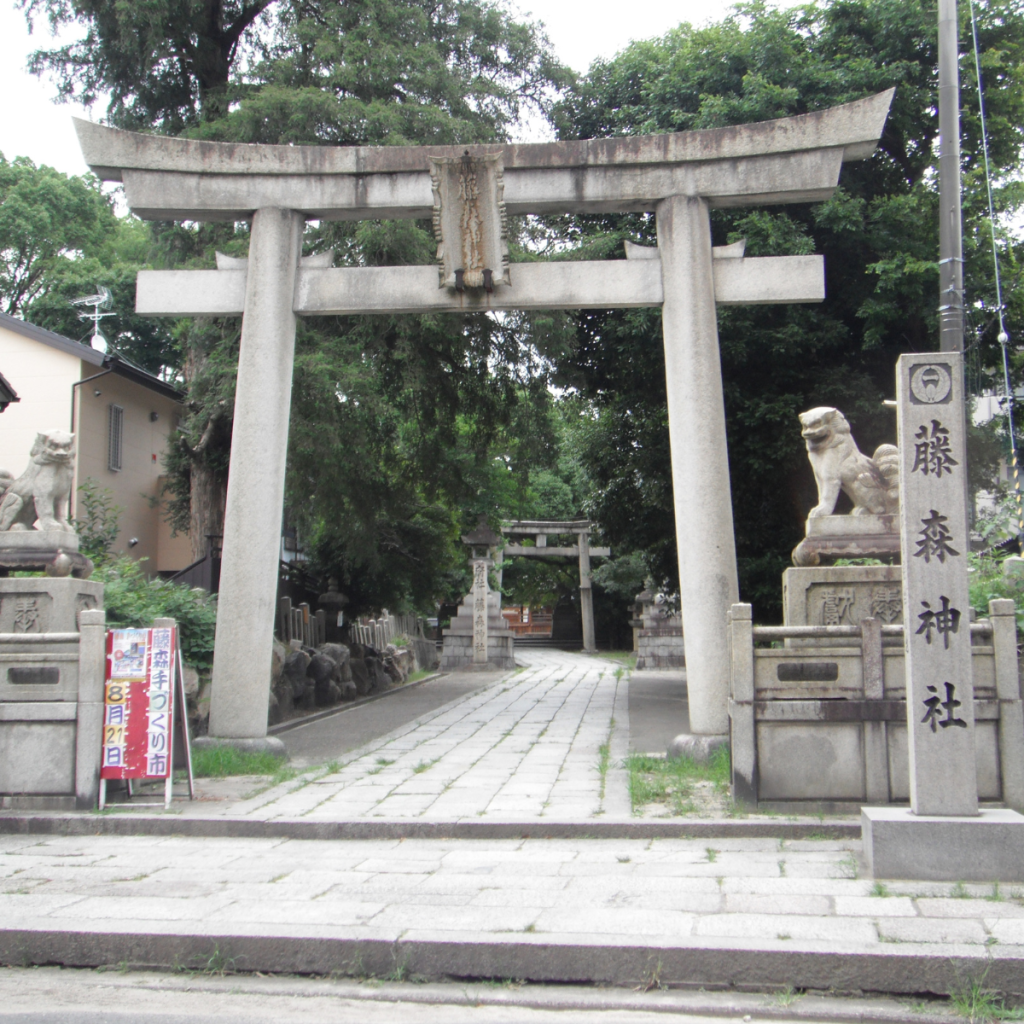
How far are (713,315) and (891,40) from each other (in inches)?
316

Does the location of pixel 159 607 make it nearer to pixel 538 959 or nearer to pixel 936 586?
pixel 538 959

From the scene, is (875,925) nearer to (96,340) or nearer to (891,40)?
(891,40)

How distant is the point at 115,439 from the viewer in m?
20.7

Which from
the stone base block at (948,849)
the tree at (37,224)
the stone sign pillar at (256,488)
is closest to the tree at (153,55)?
the stone sign pillar at (256,488)

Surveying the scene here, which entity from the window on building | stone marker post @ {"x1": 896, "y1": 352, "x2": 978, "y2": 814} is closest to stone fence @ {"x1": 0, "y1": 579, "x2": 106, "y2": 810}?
stone marker post @ {"x1": 896, "y1": 352, "x2": 978, "y2": 814}

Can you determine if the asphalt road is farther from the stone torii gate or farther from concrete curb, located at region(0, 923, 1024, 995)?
concrete curb, located at region(0, 923, 1024, 995)

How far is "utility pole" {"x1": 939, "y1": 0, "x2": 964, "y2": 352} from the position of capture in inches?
378

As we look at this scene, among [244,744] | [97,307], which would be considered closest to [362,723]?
[244,744]

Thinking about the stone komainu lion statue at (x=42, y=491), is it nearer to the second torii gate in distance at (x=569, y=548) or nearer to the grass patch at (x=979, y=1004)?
the grass patch at (x=979, y=1004)

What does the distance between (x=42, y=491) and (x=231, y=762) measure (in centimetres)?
309

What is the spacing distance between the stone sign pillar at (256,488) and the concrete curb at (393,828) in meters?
2.23

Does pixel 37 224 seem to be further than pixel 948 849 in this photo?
Yes

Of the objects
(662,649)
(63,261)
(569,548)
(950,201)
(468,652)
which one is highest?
(63,261)

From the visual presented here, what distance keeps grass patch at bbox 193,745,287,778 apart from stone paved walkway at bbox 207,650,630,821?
0.40 meters
